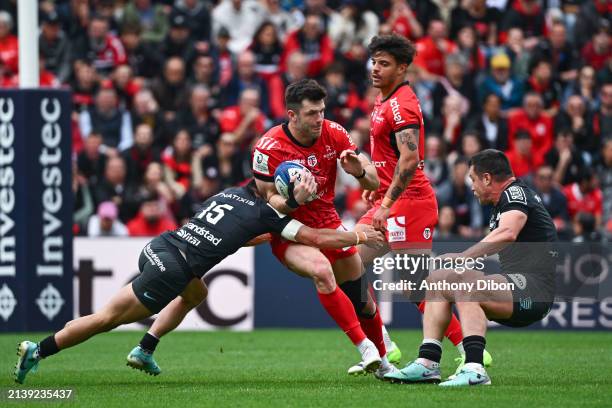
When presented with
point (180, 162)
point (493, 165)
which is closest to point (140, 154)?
point (180, 162)

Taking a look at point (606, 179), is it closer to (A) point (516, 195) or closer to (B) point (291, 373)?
(B) point (291, 373)

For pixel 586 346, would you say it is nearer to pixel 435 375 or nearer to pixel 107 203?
pixel 435 375

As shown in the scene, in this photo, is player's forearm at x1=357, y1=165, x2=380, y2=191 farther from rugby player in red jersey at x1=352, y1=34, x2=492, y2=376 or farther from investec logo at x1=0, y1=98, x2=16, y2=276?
investec logo at x1=0, y1=98, x2=16, y2=276

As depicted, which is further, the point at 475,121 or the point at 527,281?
the point at 475,121

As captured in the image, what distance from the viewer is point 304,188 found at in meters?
9.35

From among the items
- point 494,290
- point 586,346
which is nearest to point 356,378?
point 494,290

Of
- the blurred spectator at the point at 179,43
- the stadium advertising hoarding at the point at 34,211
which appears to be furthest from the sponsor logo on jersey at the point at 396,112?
the blurred spectator at the point at 179,43

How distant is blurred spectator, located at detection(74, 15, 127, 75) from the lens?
19750 millimetres

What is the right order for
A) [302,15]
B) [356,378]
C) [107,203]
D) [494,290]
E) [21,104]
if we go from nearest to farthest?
[494,290]
[356,378]
[21,104]
[107,203]
[302,15]

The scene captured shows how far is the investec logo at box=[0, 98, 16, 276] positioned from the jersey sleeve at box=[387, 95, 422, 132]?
19.2ft

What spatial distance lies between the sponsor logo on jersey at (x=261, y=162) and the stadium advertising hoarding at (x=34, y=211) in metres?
5.38

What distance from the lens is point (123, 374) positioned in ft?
34.9

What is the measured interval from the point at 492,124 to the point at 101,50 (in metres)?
6.37

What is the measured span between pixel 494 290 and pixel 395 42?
2629mm
